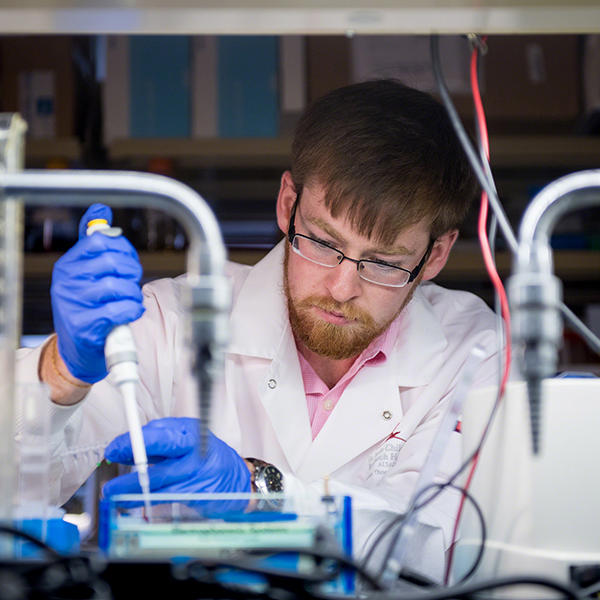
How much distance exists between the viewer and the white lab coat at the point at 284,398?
158cm

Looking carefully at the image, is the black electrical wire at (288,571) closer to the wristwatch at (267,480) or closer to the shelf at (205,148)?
the wristwatch at (267,480)

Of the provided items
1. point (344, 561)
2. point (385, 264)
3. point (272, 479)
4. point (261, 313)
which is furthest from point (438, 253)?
point (344, 561)

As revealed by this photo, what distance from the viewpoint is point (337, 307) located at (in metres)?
1.68

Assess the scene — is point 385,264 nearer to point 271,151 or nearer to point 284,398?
point 284,398

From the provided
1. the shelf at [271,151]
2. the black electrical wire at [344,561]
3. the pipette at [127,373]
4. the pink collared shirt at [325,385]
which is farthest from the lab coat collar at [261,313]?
the black electrical wire at [344,561]

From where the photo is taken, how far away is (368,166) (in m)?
1.65

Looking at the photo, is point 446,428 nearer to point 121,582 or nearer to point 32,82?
point 121,582

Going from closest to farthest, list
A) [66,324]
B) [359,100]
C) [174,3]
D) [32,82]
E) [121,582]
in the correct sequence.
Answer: [121,582] < [174,3] < [66,324] < [359,100] < [32,82]

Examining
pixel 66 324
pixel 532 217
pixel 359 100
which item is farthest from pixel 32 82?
pixel 532 217

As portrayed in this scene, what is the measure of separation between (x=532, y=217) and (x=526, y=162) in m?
2.31

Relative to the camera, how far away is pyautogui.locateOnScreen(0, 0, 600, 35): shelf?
0.95 m

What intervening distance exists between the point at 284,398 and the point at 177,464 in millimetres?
560

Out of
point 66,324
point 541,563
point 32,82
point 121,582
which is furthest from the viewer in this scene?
point 32,82

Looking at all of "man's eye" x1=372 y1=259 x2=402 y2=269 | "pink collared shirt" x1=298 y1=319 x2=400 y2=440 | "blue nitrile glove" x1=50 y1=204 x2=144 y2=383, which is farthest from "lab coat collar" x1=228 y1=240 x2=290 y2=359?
"blue nitrile glove" x1=50 y1=204 x2=144 y2=383
